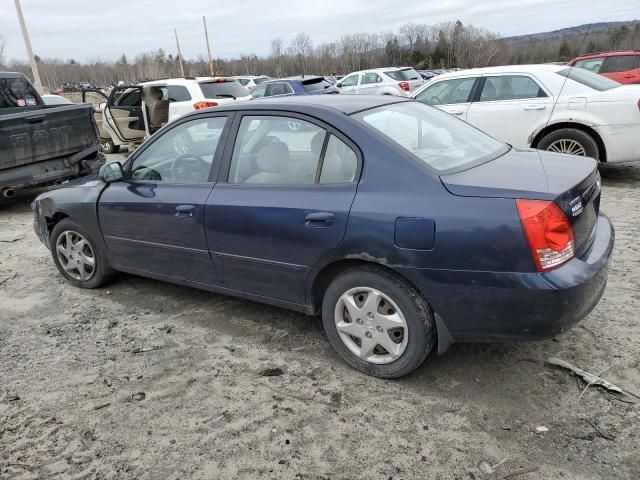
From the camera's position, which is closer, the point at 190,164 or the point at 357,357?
the point at 357,357

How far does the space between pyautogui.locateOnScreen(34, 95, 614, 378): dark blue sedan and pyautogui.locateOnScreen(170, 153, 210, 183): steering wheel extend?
1 cm

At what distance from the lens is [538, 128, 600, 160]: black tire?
22.1 feet

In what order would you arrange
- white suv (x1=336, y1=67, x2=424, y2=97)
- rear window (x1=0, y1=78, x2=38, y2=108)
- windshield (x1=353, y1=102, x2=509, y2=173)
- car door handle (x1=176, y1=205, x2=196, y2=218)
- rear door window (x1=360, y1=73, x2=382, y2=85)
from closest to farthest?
windshield (x1=353, y1=102, x2=509, y2=173) → car door handle (x1=176, y1=205, x2=196, y2=218) → rear window (x1=0, y1=78, x2=38, y2=108) → white suv (x1=336, y1=67, x2=424, y2=97) → rear door window (x1=360, y1=73, x2=382, y2=85)

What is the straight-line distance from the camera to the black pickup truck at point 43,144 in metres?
6.98

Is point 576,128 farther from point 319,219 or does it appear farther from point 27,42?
point 27,42

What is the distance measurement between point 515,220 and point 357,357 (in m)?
1.25

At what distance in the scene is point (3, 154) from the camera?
22.7 ft

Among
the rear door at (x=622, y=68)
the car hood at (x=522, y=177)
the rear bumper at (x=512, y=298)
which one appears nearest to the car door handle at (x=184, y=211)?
the rear bumper at (x=512, y=298)

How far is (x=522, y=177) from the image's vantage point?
2.79 meters

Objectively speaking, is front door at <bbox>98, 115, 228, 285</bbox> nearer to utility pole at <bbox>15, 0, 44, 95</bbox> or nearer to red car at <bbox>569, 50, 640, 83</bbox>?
red car at <bbox>569, 50, 640, 83</bbox>

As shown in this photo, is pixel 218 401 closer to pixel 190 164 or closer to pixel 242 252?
pixel 242 252

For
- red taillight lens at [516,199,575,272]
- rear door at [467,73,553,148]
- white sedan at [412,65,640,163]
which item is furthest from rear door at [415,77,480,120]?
red taillight lens at [516,199,575,272]

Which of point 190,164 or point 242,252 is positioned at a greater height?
point 190,164

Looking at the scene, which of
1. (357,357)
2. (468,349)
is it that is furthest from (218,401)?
(468,349)
